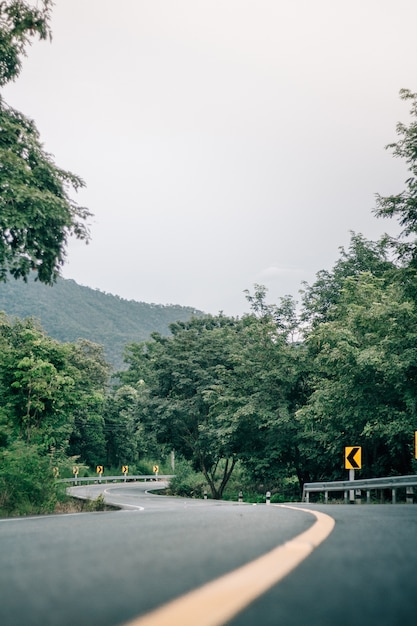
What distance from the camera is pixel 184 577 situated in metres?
2.11

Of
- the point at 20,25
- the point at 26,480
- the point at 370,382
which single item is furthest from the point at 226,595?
the point at 370,382

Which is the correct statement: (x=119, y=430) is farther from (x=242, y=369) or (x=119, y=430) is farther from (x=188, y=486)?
(x=242, y=369)

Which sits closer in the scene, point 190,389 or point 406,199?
point 406,199

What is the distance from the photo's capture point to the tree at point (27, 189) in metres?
14.5

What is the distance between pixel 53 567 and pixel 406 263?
19.9 metres

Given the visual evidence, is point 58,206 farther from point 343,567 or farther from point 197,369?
point 197,369

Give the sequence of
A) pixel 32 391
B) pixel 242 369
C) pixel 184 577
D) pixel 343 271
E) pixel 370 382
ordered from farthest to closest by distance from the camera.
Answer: pixel 343 271
pixel 242 369
pixel 370 382
pixel 32 391
pixel 184 577

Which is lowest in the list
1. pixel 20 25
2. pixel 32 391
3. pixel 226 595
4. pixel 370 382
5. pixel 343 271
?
pixel 226 595

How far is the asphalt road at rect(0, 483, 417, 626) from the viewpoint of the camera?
1.64 metres

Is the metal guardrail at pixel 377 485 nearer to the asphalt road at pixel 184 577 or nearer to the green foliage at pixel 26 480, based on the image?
the green foliage at pixel 26 480

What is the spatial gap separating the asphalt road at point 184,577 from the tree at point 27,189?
1183cm

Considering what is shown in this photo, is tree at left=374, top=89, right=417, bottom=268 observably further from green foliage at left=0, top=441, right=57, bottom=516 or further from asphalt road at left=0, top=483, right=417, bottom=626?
asphalt road at left=0, top=483, right=417, bottom=626

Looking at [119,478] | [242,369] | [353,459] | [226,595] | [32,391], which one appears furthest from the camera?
[119,478]

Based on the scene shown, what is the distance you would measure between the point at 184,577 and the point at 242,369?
36504 mm
